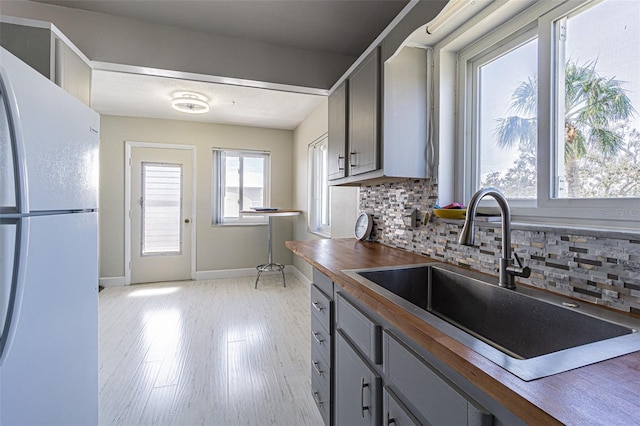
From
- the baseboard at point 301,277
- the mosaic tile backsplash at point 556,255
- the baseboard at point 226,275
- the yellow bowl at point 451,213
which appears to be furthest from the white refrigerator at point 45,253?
the baseboard at point 226,275

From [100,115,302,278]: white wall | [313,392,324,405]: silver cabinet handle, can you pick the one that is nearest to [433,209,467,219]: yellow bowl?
[313,392,324,405]: silver cabinet handle

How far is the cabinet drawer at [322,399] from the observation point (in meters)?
1.47

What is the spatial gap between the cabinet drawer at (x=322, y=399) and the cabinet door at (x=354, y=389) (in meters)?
0.10

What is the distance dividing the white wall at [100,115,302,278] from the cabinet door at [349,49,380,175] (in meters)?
2.82

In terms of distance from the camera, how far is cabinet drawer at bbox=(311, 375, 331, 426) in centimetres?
147

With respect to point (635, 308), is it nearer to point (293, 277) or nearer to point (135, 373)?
point (135, 373)

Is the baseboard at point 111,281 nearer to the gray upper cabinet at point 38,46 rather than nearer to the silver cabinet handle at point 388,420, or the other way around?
the gray upper cabinet at point 38,46

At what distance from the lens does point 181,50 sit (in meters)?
2.07

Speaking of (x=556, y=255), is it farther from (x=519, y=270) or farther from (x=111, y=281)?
(x=111, y=281)

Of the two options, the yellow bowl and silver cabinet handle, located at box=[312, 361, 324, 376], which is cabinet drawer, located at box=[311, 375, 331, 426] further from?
the yellow bowl

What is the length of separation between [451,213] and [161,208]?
4201mm

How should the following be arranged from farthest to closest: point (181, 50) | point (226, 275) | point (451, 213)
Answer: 1. point (226, 275)
2. point (181, 50)
3. point (451, 213)

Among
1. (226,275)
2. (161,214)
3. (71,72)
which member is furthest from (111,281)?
(71,72)

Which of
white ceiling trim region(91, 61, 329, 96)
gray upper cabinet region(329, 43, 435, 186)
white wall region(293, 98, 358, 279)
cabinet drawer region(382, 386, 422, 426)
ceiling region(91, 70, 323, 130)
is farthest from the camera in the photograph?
ceiling region(91, 70, 323, 130)
